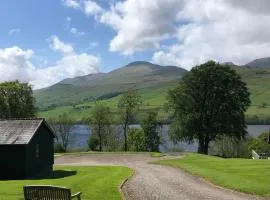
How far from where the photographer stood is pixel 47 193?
57.6 feet

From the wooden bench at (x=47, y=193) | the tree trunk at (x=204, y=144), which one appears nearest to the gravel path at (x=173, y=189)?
the wooden bench at (x=47, y=193)

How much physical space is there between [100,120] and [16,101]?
1840 centimetres

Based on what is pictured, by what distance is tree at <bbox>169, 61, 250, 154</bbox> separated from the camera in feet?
238

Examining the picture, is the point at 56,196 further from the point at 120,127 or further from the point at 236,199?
the point at 120,127

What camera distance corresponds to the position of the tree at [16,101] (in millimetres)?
82562

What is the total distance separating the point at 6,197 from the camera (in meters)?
21.9

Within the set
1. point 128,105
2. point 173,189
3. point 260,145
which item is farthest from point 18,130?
point 260,145

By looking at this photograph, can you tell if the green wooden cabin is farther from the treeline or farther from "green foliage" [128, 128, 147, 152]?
"green foliage" [128, 128, 147, 152]

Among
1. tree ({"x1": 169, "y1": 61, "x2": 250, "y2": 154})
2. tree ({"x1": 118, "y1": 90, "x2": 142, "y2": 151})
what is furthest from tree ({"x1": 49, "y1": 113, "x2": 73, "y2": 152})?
tree ({"x1": 169, "y1": 61, "x2": 250, "y2": 154})

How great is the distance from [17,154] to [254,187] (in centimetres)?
2286

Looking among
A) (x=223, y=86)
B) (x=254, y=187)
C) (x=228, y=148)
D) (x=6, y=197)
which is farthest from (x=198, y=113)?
(x=6, y=197)

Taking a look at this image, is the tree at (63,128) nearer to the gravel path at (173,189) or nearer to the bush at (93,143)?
the bush at (93,143)

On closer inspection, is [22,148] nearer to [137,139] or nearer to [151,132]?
[137,139]

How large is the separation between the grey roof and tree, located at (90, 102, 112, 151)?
50.0 meters
